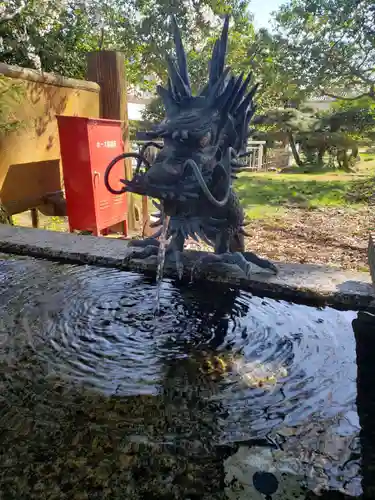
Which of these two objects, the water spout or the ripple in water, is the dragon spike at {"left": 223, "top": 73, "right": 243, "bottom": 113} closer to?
the water spout

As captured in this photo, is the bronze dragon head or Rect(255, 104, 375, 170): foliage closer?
the bronze dragon head

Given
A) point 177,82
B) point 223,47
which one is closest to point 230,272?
point 177,82

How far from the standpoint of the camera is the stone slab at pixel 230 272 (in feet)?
8.14

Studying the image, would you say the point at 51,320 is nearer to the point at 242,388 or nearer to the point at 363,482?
the point at 242,388

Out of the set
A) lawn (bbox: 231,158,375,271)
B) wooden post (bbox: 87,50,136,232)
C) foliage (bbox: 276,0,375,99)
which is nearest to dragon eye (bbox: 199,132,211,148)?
lawn (bbox: 231,158,375,271)

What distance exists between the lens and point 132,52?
1237 cm

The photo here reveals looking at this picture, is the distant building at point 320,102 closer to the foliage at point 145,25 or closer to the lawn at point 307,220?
the foliage at point 145,25

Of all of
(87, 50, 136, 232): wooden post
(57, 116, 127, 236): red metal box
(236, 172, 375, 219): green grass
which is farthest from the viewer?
(236, 172, 375, 219): green grass

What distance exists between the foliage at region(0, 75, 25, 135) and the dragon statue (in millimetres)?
2949

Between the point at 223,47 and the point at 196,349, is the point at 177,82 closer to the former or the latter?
the point at 223,47

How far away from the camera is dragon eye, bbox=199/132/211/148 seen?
2449 mm

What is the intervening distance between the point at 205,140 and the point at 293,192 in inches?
364

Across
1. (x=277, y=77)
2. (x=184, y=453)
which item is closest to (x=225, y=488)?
(x=184, y=453)

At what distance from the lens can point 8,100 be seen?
4.95 metres
